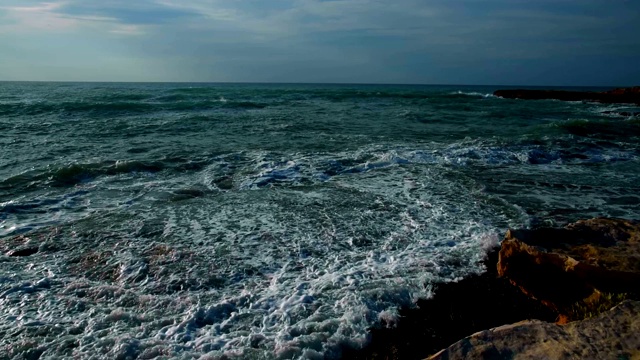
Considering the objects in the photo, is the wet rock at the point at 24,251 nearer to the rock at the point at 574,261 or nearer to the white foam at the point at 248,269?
the white foam at the point at 248,269

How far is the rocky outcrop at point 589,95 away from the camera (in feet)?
127

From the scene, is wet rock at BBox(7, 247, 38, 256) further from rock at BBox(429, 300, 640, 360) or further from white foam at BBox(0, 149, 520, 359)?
rock at BBox(429, 300, 640, 360)

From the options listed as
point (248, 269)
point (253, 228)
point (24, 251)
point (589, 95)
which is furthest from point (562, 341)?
point (589, 95)

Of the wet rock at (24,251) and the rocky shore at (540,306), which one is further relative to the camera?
the wet rock at (24,251)

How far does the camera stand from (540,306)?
4.27 meters

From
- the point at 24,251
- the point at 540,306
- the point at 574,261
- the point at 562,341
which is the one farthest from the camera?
the point at 24,251

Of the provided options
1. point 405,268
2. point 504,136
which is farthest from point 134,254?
point 504,136

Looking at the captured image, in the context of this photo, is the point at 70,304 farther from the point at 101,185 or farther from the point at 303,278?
the point at 101,185

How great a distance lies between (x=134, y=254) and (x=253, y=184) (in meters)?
3.77

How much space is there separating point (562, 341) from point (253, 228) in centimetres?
447

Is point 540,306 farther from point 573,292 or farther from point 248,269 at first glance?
point 248,269

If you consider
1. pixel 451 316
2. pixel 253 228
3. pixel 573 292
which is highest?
pixel 573 292

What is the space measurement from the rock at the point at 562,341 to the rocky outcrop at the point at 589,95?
4408cm

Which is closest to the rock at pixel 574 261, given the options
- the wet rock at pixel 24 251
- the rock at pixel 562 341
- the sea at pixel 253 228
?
the sea at pixel 253 228
